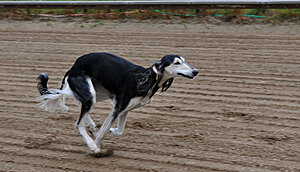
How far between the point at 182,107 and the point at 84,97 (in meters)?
2.41

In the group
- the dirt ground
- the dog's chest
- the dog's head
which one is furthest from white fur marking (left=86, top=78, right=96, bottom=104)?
the dog's head

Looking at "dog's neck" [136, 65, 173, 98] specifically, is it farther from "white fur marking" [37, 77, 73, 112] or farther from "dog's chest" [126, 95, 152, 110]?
"white fur marking" [37, 77, 73, 112]

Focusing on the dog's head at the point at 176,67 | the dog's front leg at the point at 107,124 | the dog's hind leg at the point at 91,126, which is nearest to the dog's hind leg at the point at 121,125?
the dog's front leg at the point at 107,124

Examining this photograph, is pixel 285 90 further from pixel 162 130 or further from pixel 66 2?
pixel 66 2

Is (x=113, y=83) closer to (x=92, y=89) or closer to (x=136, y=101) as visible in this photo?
(x=92, y=89)

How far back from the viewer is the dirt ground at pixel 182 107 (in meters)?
5.74

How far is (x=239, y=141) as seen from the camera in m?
6.23

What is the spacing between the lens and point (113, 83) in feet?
18.9

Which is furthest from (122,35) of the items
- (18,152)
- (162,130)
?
(18,152)

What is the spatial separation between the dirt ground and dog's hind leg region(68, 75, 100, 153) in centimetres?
25

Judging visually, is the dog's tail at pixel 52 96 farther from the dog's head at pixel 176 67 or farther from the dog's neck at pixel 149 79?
the dog's head at pixel 176 67

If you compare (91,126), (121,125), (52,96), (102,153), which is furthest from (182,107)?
(52,96)

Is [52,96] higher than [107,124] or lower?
higher

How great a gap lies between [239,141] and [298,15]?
26.4 ft
